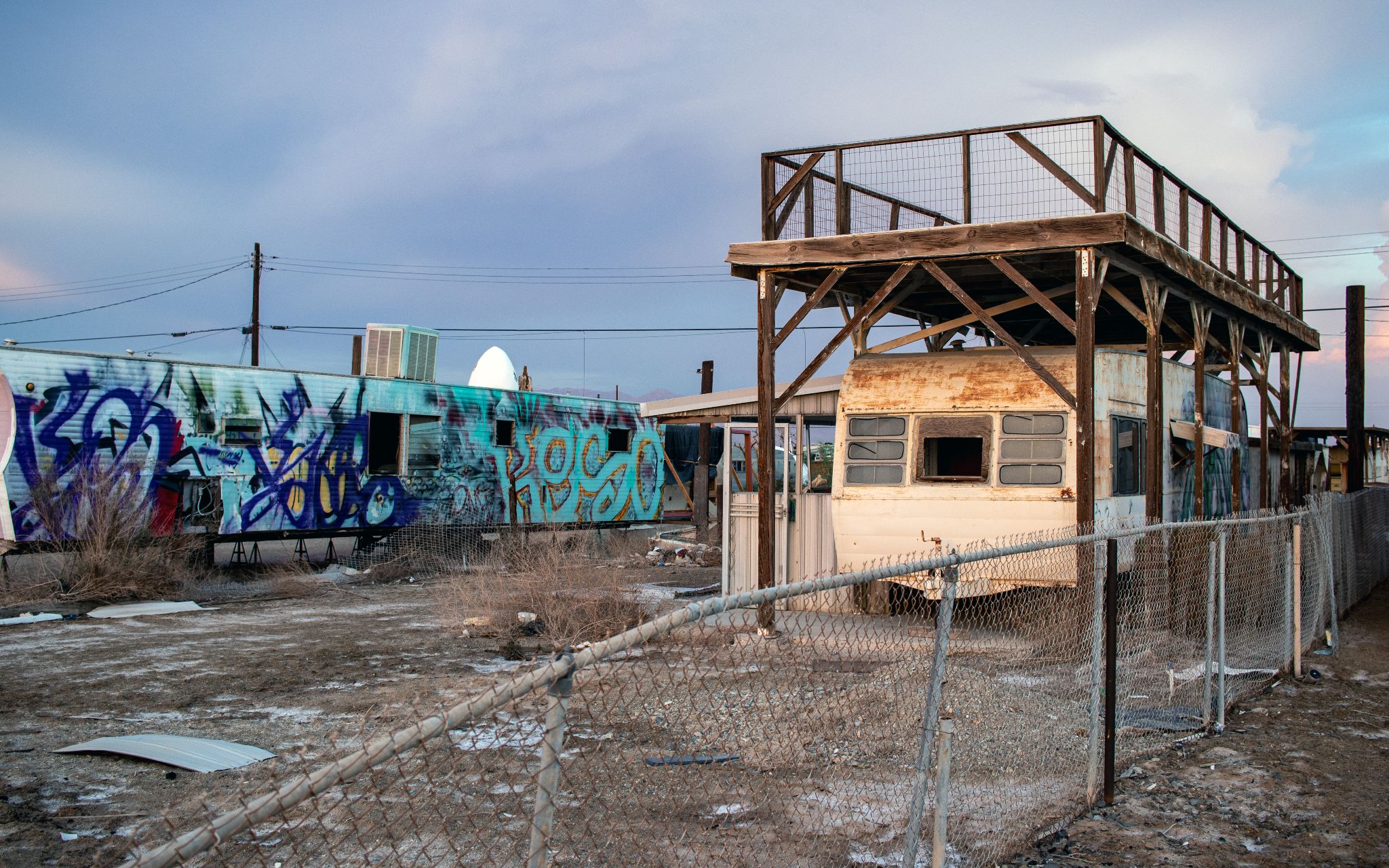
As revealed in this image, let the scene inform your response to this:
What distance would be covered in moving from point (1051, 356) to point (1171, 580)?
2.64 metres

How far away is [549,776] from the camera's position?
2594 mm

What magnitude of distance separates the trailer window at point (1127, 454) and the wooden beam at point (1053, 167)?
2.56 meters

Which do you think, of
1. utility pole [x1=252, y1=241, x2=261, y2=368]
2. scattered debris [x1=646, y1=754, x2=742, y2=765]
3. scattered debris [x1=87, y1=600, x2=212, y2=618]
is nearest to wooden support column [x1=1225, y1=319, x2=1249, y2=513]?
scattered debris [x1=646, y1=754, x2=742, y2=765]

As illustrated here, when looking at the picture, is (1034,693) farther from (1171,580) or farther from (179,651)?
(179,651)

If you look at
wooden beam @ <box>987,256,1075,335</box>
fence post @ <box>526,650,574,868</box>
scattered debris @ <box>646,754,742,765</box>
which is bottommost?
scattered debris @ <box>646,754,742,765</box>

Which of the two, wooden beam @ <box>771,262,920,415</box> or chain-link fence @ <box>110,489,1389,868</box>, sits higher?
wooden beam @ <box>771,262,920,415</box>

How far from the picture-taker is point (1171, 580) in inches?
441

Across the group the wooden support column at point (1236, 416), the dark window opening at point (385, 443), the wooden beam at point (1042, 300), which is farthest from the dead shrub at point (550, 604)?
the wooden support column at point (1236, 416)

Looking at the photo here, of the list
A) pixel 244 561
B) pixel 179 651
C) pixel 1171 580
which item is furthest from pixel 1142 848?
pixel 244 561

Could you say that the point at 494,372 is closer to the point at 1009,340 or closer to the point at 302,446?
the point at 302,446

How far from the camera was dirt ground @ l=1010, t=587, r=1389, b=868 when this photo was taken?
5.17 meters

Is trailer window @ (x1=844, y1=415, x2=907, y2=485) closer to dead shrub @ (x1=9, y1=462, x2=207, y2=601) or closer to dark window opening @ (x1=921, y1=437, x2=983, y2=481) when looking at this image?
dark window opening @ (x1=921, y1=437, x2=983, y2=481)

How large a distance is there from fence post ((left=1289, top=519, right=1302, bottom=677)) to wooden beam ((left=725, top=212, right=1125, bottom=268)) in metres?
3.07

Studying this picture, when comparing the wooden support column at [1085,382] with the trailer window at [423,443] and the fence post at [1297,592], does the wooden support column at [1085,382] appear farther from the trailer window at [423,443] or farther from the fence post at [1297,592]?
the trailer window at [423,443]
